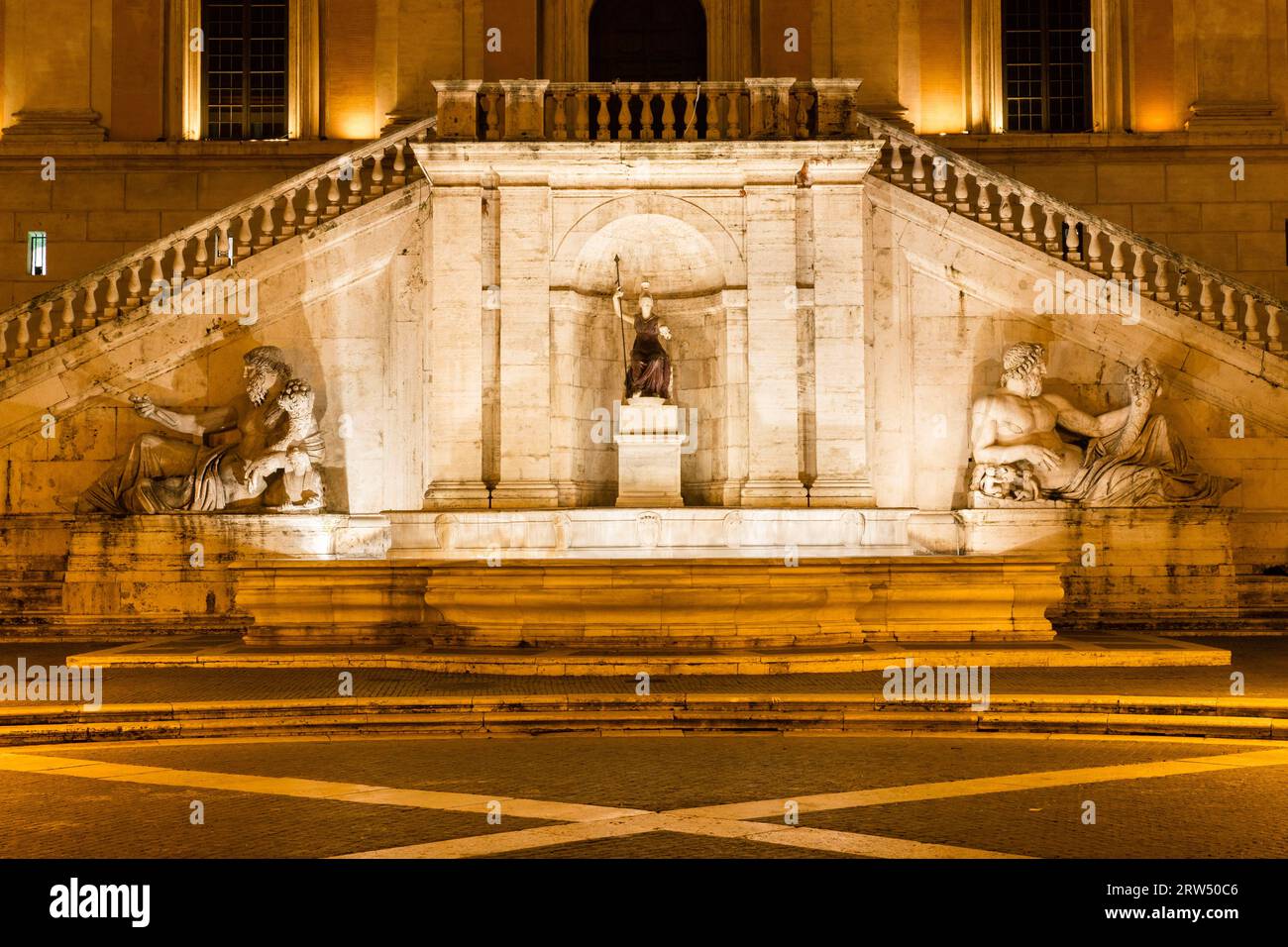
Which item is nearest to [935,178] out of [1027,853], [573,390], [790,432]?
[790,432]

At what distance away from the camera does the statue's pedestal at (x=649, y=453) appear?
19.2 meters

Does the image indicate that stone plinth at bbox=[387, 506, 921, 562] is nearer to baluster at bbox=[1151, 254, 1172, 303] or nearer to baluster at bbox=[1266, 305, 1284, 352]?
baluster at bbox=[1151, 254, 1172, 303]

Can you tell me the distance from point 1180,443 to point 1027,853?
13.6m

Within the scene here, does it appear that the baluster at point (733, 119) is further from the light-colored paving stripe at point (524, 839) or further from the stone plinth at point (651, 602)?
A: the light-colored paving stripe at point (524, 839)

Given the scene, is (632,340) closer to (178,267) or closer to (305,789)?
(178,267)

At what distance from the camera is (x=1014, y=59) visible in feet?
93.5

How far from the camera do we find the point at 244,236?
19.8 m

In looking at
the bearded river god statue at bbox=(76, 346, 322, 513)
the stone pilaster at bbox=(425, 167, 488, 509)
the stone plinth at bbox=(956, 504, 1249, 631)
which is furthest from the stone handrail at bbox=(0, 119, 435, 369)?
Answer: the stone plinth at bbox=(956, 504, 1249, 631)

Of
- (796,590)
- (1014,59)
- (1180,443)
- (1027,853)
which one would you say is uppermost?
(1014,59)

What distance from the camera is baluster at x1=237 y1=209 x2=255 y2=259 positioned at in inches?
779

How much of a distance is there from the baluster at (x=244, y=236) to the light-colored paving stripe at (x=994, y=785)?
13704 millimetres

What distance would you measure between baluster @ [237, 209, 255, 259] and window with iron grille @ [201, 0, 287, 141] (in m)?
8.68

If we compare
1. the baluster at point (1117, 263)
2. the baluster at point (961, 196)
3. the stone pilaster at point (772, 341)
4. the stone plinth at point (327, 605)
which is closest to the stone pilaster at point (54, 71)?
the stone pilaster at point (772, 341)
